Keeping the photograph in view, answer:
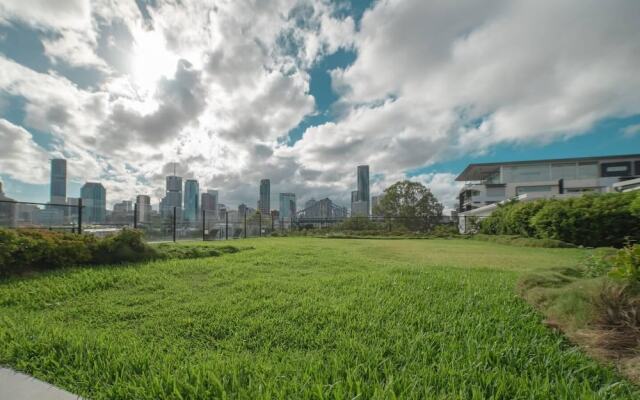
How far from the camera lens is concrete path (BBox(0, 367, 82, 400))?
1562mm

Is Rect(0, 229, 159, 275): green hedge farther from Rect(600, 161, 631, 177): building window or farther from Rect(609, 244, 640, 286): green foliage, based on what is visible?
Rect(600, 161, 631, 177): building window

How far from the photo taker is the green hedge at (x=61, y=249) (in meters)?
4.27

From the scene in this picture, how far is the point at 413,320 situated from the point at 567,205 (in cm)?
1388

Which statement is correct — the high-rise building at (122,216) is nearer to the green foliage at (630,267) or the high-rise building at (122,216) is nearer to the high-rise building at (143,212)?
the high-rise building at (143,212)

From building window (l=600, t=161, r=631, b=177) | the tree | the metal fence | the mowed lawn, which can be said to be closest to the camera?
the mowed lawn

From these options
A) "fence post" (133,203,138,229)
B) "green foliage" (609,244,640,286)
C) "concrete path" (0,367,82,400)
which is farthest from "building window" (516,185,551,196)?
"concrete path" (0,367,82,400)

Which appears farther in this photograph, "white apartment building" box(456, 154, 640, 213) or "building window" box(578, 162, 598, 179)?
"building window" box(578, 162, 598, 179)

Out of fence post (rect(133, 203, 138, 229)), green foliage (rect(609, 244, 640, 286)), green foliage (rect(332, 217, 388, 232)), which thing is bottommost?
green foliage (rect(332, 217, 388, 232))

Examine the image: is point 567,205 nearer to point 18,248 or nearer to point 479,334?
point 479,334

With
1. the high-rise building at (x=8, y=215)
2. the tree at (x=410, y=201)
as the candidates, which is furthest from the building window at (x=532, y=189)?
the high-rise building at (x=8, y=215)

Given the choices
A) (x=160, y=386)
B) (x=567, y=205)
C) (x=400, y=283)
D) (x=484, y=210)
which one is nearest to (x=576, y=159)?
(x=484, y=210)

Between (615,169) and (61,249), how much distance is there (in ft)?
200

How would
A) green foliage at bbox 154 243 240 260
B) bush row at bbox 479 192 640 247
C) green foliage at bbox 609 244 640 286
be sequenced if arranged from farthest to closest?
bush row at bbox 479 192 640 247
green foliage at bbox 154 243 240 260
green foliage at bbox 609 244 640 286

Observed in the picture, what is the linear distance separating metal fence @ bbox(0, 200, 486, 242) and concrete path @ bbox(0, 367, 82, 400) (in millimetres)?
5855
